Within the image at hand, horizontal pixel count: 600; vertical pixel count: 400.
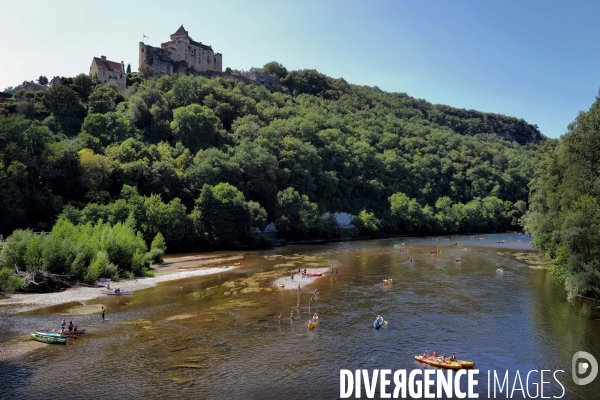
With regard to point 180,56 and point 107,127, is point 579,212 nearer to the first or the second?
point 107,127

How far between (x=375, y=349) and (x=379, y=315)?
25.5 ft

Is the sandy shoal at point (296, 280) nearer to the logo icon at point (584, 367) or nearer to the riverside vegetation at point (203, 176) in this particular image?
the riverside vegetation at point (203, 176)

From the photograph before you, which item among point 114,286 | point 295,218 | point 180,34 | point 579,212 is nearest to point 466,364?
point 579,212

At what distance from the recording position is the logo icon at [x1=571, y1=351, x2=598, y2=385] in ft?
80.6

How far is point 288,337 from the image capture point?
31.2m

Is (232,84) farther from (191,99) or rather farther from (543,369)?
(543,369)

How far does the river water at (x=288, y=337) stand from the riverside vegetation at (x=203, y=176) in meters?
14.9

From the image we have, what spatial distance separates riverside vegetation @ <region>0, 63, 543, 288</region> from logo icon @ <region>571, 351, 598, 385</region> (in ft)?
141

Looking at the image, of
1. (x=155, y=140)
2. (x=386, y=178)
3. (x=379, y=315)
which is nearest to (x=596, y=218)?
(x=379, y=315)

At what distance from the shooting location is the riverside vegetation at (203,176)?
65188mm

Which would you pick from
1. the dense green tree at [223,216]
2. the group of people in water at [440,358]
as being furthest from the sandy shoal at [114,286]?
the group of people in water at [440,358]

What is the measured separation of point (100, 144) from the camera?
8850cm

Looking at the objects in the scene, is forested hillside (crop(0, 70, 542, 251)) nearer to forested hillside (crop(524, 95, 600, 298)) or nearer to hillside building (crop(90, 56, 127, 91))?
hillside building (crop(90, 56, 127, 91))

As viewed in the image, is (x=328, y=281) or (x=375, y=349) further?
(x=328, y=281)
